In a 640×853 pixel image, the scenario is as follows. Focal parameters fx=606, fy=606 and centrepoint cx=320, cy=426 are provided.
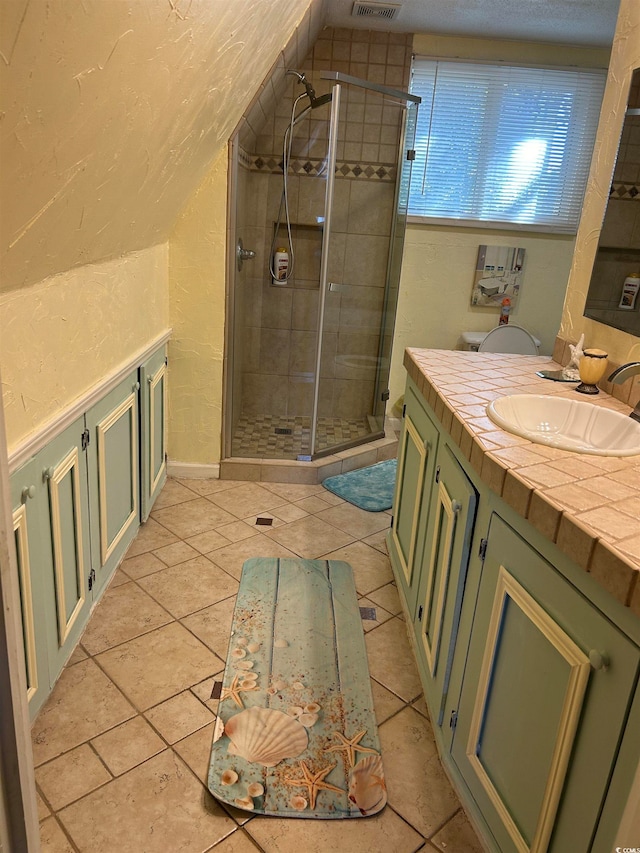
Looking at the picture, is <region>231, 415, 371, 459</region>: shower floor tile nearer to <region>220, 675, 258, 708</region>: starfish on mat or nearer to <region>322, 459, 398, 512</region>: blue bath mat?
<region>322, 459, 398, 512</region>: blue bath mat

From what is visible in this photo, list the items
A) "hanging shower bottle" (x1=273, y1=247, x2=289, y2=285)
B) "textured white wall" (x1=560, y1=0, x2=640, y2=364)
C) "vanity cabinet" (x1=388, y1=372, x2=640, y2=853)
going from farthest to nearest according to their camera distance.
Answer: "hanging shower bottle" (x1=273, y1=247, x2=289, y2=285)
"textured white wall" (x1=560, y1=0, x2=640, y2=364)
"vanity cabinet" (x1=388, y1=372, x2=640, y2=853)

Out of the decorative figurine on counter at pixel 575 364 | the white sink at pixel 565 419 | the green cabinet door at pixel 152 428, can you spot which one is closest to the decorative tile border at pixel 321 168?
the green cabinet door at pixel 152 428

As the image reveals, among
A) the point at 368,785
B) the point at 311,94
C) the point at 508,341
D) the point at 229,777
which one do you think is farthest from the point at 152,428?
the point at 508,341

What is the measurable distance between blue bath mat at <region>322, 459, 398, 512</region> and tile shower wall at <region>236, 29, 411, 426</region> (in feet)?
1.29

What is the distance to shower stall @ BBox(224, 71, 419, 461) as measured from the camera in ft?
10.2

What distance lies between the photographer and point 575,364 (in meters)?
2.03

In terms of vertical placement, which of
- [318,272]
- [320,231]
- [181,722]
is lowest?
[181,722]

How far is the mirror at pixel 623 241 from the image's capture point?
1.80m

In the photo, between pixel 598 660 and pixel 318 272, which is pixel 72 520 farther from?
pixel 318 272

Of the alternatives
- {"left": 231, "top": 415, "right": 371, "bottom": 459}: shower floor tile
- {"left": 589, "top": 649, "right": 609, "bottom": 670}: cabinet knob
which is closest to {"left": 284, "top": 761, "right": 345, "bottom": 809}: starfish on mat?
{"left": 589, "top": 649, "right": 609, "bottom": 670}: cabinet knob

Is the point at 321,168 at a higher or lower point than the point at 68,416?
higher

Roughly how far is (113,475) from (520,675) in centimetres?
151

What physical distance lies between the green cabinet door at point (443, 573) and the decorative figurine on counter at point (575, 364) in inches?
22.7

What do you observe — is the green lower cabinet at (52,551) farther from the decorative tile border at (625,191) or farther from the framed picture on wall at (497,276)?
the framed picture on wall at (497,276)
